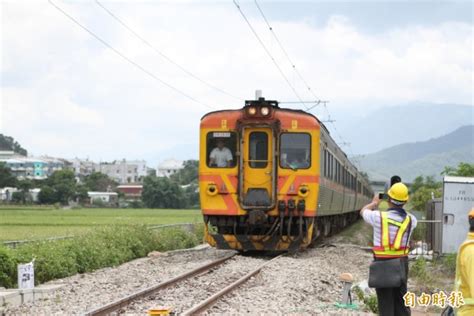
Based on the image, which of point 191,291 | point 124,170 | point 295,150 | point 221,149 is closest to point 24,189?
point 221,149

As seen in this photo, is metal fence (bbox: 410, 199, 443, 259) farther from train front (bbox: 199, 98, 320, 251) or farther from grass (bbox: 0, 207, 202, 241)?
grass (bbox: 0, 207, 202, 241)

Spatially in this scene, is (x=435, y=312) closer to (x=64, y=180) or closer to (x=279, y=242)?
(x=279, y=242)

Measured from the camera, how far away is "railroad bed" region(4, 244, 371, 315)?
29.9 ft

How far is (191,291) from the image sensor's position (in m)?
10.4

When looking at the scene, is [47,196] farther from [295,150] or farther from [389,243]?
[389,243]

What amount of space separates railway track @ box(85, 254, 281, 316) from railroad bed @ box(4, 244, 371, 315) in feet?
0.04

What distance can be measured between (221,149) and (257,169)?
2.77 feet

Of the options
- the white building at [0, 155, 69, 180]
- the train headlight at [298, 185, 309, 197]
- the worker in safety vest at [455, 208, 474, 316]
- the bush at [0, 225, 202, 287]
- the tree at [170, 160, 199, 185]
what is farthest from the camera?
the white building at [0, 155, 69, 180]

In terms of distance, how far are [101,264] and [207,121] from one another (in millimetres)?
3523

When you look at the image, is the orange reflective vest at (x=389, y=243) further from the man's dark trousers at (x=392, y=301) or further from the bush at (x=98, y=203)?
the bush at (x=98, y=203)

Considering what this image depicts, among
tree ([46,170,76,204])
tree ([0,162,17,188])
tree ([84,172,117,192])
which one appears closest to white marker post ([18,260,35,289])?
tree ([46,170,76,204])

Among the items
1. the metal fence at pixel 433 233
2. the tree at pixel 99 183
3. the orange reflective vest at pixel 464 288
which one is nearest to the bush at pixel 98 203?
the tree at pixel 99 183

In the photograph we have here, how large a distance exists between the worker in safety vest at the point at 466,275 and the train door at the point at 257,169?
33.0 feet

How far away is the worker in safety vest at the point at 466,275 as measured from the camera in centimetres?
462
